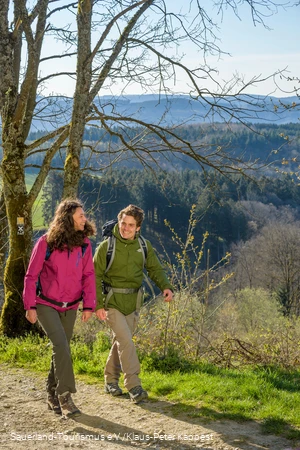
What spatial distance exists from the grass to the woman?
106 cm

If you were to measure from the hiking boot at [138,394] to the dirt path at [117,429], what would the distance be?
56 mm

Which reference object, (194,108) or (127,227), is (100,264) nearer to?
(127,227)

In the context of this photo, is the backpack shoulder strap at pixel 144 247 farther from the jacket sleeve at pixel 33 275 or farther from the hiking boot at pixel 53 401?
the hiking boot at pixel 53 401

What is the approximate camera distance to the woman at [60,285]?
4.61 m

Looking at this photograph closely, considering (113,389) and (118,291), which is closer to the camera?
(118,291)

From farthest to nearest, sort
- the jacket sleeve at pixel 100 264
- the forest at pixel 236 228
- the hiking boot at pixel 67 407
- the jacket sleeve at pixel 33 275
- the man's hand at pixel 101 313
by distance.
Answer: the forest at pixel 236 228
the jacket sleeve at pixel 100 264
the man's hand at pixel 101 313
the hiking boot at pixel 67 407
the jacket sleeve at pixel 33 275

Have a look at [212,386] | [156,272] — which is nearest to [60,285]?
[156,272]

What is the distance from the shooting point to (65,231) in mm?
4641

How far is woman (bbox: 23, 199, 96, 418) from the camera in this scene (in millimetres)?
4605

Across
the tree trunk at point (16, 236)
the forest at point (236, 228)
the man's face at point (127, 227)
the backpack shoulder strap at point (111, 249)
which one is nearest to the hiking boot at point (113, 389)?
the backpack shoulder strap at point (111, 249)

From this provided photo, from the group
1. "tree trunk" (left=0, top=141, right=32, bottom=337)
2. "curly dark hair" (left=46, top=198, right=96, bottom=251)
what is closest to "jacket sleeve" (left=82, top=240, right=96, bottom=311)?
"curly dark hair" (left=46, top=198, right=96, bottom=251)

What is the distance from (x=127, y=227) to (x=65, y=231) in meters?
0.68

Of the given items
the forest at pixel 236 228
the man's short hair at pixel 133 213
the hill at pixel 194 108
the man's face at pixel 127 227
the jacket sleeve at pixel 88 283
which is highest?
the hill at pixel 194 108

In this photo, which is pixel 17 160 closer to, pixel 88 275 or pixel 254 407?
pixel 88 275
